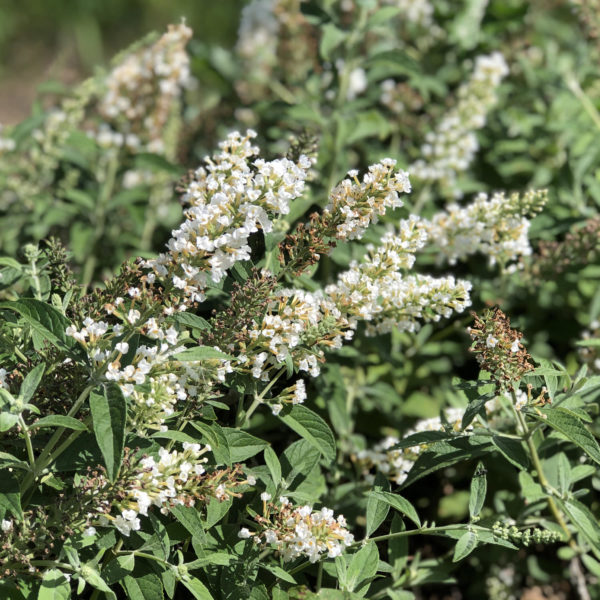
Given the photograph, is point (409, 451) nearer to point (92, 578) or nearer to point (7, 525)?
point (92, 578)

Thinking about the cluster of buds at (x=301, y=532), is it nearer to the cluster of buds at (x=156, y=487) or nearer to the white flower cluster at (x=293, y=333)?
the cluster of buds at (x=156, y=487)

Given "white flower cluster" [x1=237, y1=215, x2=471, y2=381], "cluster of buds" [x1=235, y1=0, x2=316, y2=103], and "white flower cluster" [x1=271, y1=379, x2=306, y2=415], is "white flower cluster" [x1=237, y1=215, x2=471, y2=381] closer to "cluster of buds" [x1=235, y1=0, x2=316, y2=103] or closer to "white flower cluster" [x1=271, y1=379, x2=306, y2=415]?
"white flower cluster" [x1=271, y1=379, x2=306, y2=415]

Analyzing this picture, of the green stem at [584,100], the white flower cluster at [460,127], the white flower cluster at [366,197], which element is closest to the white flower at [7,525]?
the white flower cluster at [366,197]

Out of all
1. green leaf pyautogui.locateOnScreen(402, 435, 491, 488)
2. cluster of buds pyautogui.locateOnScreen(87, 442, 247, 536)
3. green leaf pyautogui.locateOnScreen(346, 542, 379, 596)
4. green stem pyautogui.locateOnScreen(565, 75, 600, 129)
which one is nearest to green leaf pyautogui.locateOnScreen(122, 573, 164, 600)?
cluster of buds pyautogui.locateOnScreen(87, 442, 247, 536)

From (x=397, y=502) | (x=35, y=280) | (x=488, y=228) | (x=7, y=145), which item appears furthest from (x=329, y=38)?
(x=397, y=502)

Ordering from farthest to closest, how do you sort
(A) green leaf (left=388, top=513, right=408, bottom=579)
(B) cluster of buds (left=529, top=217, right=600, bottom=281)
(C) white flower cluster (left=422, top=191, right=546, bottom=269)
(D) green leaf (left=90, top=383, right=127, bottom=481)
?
(B) cluster of buds (left=529, top=217, right=600, bottom=281) < (C) white flower cluster (left=422, top=191, right=546, bottom=269) < (A) green leaf (left=388, top=513, right=408, bottom=579) < (D) green leaf (left=90, top=383, right=127, bottom=481)

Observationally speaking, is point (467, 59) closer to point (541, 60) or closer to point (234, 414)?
point (541, 60)

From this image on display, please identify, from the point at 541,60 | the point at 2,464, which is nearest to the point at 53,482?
the point at 2,464
